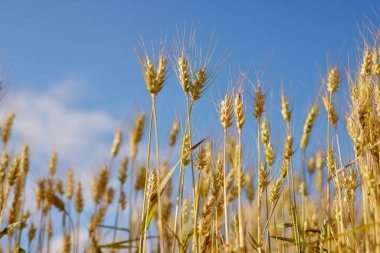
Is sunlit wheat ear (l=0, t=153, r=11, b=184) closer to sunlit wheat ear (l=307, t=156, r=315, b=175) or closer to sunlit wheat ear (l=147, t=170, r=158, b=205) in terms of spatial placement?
sunlit wheat ear (l=147, t=170, r=158, b=205)

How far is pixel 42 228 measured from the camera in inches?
149

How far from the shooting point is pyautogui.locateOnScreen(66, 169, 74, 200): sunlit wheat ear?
486 cm

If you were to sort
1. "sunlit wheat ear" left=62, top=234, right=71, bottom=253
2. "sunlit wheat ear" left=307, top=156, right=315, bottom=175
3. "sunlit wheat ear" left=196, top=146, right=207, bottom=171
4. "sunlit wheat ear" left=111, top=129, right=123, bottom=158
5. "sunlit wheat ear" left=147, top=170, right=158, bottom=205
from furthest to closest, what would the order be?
"sunlit wheat ear" left=307, top=156, right=315, bottom=175
"sunlit wheat ear" left=111, top=129, right=123, bottom=158
"sunlit wheat ear" left=62, top=234, right=71, bottom=253
"sunlit wheat ear" left=196, top=146, right=207, bottom=171
"sunlit wheat ear" left=147, top=170, right=158, bottom=205

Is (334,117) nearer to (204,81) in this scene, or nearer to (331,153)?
(331,153)

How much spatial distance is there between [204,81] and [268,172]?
1.93 ft

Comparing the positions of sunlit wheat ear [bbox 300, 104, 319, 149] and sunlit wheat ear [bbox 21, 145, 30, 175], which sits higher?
sunlit wheat ear [bbox 300, 104, 319, 149]

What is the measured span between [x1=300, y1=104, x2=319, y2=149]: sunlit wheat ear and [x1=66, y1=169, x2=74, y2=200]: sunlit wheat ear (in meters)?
2.51

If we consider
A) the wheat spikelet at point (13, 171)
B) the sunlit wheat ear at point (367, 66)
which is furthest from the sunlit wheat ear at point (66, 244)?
the sunlit wheat ear at point (367, 66)

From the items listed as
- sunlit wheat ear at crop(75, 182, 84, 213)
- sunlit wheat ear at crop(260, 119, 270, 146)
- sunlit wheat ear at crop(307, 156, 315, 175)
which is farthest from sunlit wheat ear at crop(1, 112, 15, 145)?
sunlit wheat ear at crop(307, 156, 315, 175)

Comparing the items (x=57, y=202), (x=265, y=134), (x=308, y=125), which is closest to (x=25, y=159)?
(x=57, y=202)

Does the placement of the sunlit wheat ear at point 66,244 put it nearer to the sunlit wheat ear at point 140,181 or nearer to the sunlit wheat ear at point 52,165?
the sunlit wheat ear at point 52,165

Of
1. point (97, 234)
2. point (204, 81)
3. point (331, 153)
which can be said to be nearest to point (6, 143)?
point (97, 234)

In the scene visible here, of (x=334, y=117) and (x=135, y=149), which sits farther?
(x=135, y=149)

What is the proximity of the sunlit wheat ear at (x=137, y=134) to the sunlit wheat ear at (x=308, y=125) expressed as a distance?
59.5 inches
